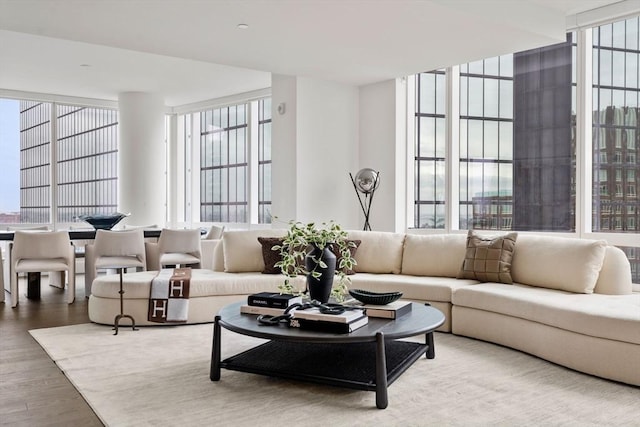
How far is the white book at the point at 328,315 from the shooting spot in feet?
10.5

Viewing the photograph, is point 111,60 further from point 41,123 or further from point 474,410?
point 474,410

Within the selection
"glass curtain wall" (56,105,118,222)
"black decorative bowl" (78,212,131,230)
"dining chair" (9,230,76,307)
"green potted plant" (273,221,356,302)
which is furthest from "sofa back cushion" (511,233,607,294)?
"glass curtain wall" (56,105,118,222)

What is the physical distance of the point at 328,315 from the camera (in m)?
3.24

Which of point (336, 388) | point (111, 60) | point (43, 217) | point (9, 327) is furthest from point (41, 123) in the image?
point (336, 388)

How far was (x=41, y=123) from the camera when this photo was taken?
30.7 ft

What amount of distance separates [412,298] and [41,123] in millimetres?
7231

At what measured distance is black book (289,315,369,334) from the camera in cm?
318

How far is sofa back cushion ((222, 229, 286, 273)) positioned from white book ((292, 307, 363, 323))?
227 cm

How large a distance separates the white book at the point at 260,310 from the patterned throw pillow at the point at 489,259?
206 cm

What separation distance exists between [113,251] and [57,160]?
Answer: 12.1 feet

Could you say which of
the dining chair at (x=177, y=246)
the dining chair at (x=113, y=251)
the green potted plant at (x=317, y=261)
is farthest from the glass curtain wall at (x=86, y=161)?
the green potted plant at (x=317, y=261)

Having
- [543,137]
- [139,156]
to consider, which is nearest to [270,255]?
[543,137]

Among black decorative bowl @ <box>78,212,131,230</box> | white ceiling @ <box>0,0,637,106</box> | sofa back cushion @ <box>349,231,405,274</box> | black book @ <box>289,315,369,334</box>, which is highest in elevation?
white ceiling @ <box>0,0,637,106</box>

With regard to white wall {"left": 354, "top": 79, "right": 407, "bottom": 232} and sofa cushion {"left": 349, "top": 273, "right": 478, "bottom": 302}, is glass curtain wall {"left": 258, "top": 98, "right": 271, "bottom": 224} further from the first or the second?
sofa cushion {"left": 349, "top": 273, "right": 478, "bottom": 302}
